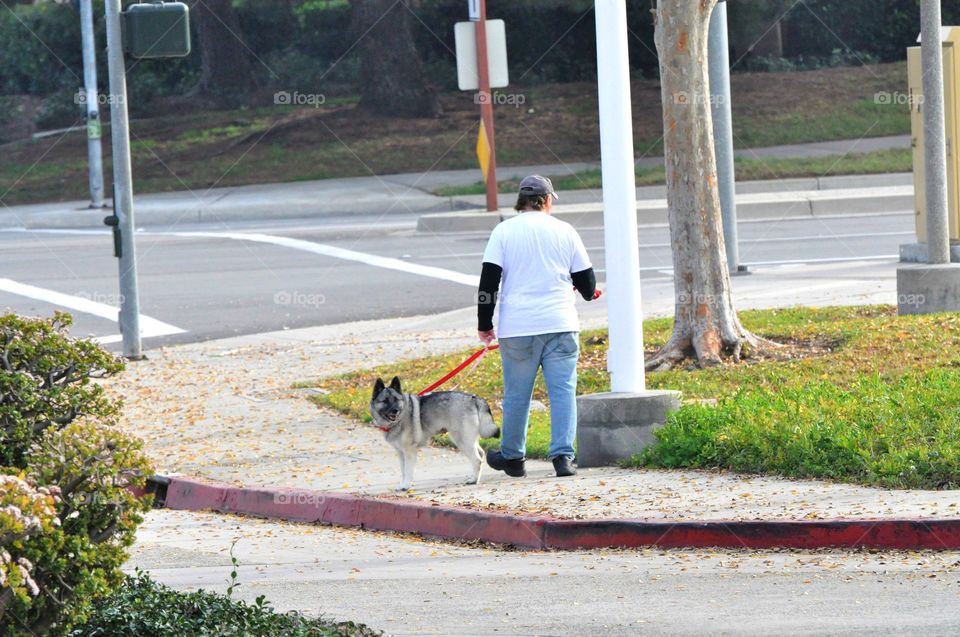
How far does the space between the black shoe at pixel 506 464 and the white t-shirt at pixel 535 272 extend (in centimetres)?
76

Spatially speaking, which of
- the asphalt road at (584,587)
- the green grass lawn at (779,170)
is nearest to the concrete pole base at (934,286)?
the asphalt road at (584,587)

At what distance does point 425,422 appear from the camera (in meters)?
9.14

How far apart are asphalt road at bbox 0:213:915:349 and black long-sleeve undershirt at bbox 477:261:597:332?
25.1 feet

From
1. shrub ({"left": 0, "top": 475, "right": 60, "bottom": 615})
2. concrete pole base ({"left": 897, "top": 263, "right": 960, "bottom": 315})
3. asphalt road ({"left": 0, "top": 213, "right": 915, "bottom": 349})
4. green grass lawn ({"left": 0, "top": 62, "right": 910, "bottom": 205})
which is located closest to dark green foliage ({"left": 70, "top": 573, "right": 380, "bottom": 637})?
shrub ({"left": 0, "top": 475, "right": 60, "bottom": 615})

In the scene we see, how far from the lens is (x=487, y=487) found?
8.99 meters

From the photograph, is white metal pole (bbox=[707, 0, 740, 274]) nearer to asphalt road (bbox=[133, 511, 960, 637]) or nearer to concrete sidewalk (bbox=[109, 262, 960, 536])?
concrete sidewalk (bbox=[109, 262, 960, 536])

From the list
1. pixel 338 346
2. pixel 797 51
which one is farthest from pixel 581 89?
pixel 338 346

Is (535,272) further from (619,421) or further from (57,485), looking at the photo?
(57,485)

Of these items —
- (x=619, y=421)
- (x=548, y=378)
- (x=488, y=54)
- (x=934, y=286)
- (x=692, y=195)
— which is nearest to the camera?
(x=548, y=378)

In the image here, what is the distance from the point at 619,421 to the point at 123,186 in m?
7.29

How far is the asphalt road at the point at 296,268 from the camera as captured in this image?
17.5 metres

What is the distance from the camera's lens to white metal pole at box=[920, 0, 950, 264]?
1299 cm

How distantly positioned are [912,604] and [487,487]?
3.40 meters

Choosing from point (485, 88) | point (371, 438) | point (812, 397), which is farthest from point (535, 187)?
point (485, 88)
